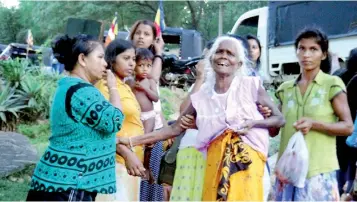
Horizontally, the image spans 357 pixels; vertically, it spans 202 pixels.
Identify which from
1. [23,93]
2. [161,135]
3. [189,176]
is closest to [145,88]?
[161,135]

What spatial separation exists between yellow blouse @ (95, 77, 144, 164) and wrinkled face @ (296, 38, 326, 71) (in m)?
1.13

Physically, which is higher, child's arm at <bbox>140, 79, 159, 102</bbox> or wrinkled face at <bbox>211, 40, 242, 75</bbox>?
wrinkled face at <bbox>211, 40, 242, 75</bbox>

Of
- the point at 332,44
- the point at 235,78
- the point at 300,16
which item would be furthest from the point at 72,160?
the point at 300,16

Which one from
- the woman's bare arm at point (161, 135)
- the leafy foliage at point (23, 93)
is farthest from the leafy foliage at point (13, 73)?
the woman's bare arm at point (161, 135)

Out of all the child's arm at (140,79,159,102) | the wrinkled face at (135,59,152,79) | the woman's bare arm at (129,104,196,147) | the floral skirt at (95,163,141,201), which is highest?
the wrinkled face at (135,59,152,79)

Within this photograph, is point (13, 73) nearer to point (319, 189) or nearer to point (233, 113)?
point (233, 113)

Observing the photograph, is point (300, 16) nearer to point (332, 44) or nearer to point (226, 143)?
point (332, 44)

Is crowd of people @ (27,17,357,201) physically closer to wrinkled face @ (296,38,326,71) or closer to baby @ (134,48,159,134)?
wrinkled face @ (296,38,326,71)

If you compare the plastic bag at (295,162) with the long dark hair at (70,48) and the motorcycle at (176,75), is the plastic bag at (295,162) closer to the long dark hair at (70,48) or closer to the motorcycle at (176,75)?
the long dark hair at (70,48)

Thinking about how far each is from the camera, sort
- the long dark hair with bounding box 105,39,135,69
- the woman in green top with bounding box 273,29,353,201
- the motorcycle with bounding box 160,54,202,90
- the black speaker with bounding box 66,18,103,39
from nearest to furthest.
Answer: the woman in green top with bounding box 273,29,353,201, the long dark hair with bounding box 105,39,135,69, the black speaker with bounding box 66,18,103,39, the motorcycle with bounding box 160,54,202,90

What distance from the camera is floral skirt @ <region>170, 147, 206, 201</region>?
3.21 m

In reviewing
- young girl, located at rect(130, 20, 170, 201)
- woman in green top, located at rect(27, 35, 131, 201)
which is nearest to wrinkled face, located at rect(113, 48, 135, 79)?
young girl, located at rect(130, 20, 170, 201)

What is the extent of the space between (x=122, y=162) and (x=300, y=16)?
856 cm

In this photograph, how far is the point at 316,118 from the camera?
305cm
